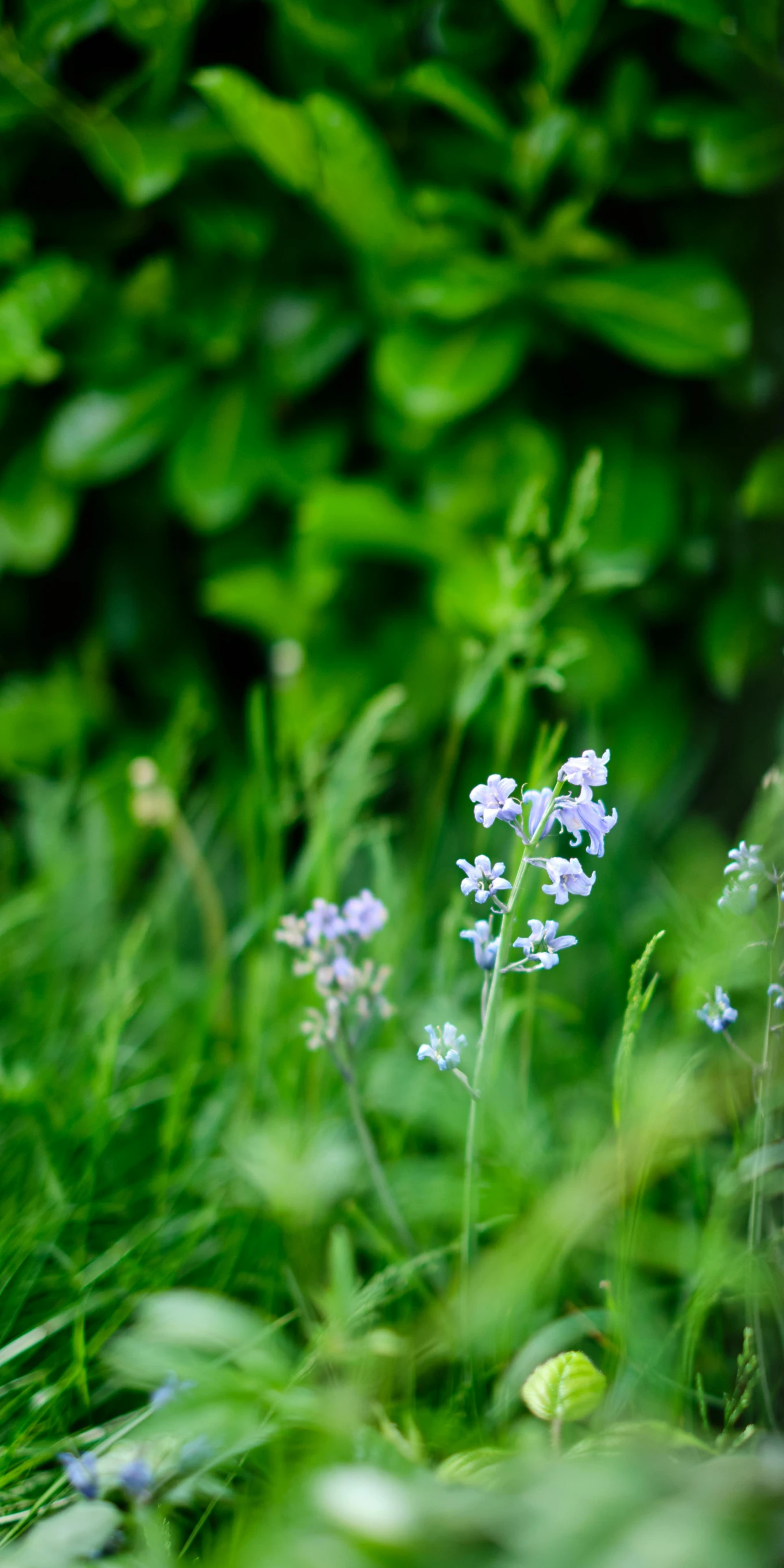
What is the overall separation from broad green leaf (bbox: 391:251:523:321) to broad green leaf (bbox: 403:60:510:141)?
0.14 metres

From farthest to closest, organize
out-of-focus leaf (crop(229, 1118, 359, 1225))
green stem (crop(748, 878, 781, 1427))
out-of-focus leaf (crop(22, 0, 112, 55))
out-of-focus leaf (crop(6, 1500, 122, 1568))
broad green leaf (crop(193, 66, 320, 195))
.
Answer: out-of-focus leaf (crop(22, 0, 112, 55)) < broad green leaf (crop(193, 66, 320, 195)) < out-of-focus leaf (crop(229, 1118, 359, 1225)) < green stem (crop(748, 878, 781, 1427)) < out-of-focus leaf (crop(6, 1500, 122, 1568))

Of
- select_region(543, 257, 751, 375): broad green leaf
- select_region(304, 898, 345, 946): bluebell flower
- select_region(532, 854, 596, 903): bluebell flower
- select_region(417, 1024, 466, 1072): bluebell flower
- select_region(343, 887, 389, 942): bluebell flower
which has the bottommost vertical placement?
select_region(417, 1024, 466, 1072): bluebell flower

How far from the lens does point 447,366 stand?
1305 millimetres

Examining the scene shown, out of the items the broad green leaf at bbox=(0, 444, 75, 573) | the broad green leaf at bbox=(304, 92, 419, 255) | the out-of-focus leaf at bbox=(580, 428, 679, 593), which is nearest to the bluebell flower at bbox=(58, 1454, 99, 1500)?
the out-of-focus leaf at bbox=(580, 428, 679, 593)

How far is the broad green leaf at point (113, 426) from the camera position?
1498mm

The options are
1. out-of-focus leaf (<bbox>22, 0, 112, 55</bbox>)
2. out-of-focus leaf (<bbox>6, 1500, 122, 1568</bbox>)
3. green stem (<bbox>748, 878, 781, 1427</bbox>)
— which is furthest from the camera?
out-of-focus leaf (<bbox>22, 0, 112, 55</bbox>)

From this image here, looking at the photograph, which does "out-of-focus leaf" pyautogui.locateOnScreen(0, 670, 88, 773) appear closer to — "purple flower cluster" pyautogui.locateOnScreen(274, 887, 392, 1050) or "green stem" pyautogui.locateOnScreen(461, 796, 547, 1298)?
"purple flower cluster" pyautogui.locateOnScreen(274, 887, 392, 1050)

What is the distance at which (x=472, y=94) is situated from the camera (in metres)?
1.18

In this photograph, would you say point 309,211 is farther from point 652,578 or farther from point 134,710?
point 134,710

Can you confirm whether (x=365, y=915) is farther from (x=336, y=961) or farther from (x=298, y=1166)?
(x=298, y=1166)

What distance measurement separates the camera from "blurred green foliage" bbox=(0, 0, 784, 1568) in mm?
763

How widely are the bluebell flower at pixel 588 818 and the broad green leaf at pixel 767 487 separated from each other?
0.69m

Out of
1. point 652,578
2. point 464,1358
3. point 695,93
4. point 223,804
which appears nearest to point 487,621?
point 652,578

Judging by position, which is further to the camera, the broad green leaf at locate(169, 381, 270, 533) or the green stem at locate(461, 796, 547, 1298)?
the broad green leaf at locate(169, 381, 270, 533)
